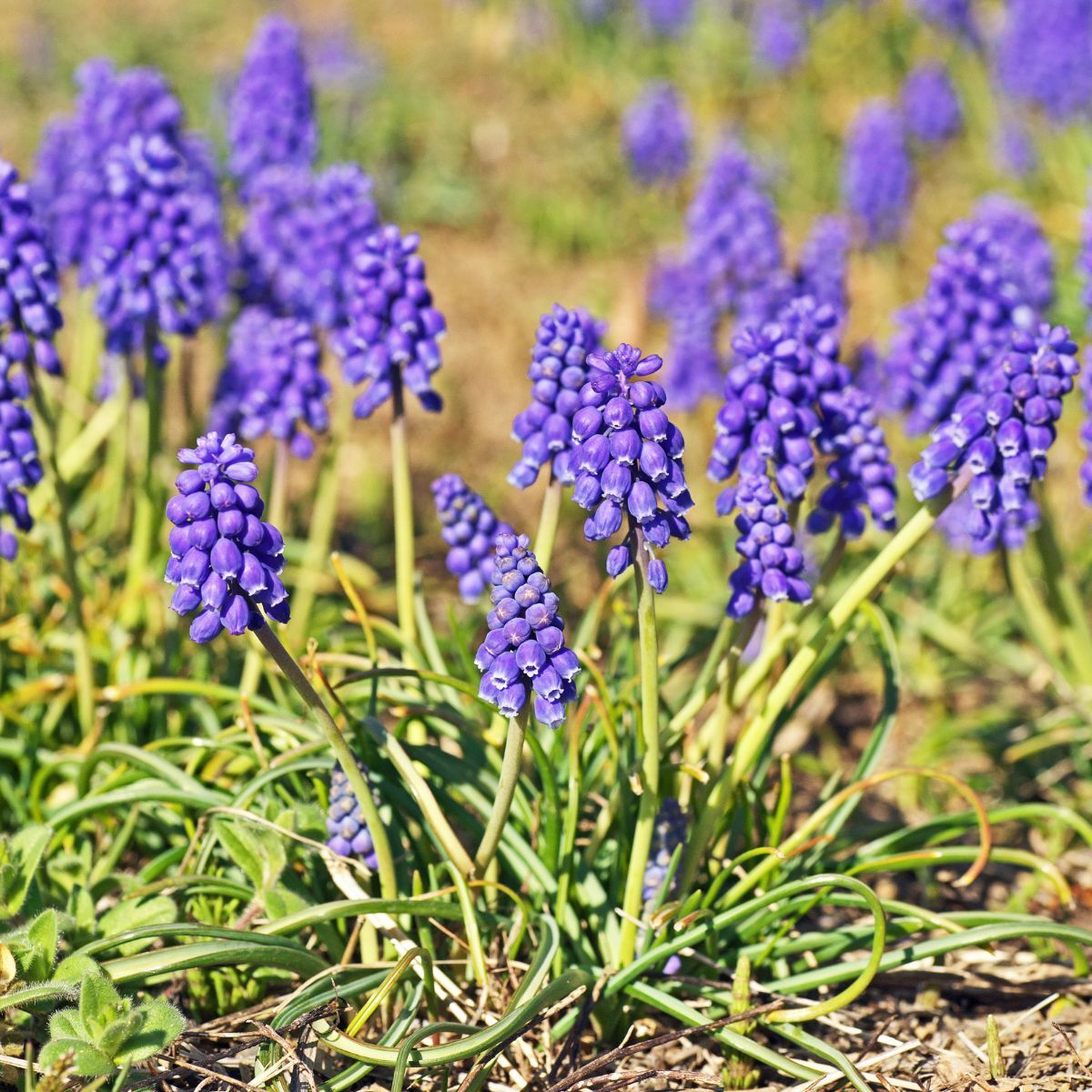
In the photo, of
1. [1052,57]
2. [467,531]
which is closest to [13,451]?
[467,531]

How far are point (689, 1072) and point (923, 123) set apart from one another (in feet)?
36.0

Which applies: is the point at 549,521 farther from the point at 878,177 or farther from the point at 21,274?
the point at 878,177

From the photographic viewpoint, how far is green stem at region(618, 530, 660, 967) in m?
3.92

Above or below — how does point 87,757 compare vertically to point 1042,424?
below

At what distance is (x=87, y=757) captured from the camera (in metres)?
5.05

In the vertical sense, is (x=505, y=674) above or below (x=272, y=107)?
below

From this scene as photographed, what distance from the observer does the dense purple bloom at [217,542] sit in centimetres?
354

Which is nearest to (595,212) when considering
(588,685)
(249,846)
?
(588,685)

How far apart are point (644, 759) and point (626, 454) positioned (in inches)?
47.7

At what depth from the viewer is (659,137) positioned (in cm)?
1211

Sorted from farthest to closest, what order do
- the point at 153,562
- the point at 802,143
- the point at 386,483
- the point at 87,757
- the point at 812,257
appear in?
the point at 802,143 → the point at 386,483 → the point at 812,257 → the point at 153,562 → the point at 87,757

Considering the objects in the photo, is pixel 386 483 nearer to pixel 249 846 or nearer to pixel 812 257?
pixel 812 257

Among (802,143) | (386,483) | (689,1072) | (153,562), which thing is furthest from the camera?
(802,143)

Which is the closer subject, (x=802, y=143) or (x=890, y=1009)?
(x=890, y=1009)
